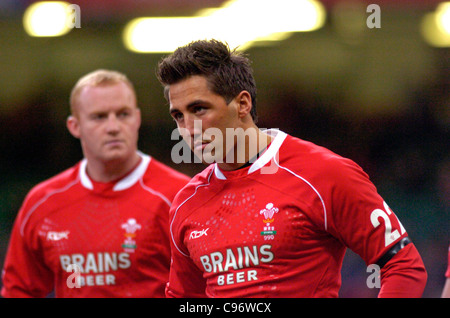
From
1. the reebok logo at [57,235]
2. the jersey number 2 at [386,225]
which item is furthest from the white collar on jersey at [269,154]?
the reebok logo at [57,235]

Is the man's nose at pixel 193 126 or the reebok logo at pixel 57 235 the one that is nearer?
the man's nose at pixel 193 126

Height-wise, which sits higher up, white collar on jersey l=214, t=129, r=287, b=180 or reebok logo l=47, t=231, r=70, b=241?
white collar on jersey l=214, t=129, r=287, b=180

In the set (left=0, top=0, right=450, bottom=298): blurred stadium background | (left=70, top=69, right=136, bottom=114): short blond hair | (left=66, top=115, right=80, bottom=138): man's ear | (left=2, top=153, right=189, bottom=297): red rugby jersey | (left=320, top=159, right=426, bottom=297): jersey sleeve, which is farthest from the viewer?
(left=0, top=0, right=450, bottom=298): blurred stadium background

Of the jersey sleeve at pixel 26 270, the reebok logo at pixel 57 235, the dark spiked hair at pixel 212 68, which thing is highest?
the dark spiked hair at pixel 212 68

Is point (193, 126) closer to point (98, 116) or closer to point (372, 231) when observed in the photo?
point (372, 231)

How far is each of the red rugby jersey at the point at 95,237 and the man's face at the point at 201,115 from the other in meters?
1.36

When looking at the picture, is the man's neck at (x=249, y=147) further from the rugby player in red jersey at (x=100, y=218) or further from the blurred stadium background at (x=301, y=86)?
the blurred stadium background at (x=301, y=86)

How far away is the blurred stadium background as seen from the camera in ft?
27.9

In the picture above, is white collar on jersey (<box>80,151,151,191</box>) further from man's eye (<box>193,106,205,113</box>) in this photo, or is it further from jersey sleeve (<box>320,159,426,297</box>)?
jersey sleeve (<box>320,159,426,297</box>)

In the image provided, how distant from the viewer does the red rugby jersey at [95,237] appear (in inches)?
159

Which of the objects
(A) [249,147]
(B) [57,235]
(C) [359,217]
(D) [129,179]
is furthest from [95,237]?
(C) [359,217]

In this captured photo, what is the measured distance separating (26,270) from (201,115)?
88.2 inches

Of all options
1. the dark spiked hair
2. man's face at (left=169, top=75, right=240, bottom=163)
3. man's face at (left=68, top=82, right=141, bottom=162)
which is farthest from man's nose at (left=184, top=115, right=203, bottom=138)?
man's face at (left=68, top=82, right=141, bottom=162)

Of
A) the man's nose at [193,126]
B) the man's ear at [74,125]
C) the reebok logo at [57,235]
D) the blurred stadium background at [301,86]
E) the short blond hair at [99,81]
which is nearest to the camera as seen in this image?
the man's nose at [193,126]
